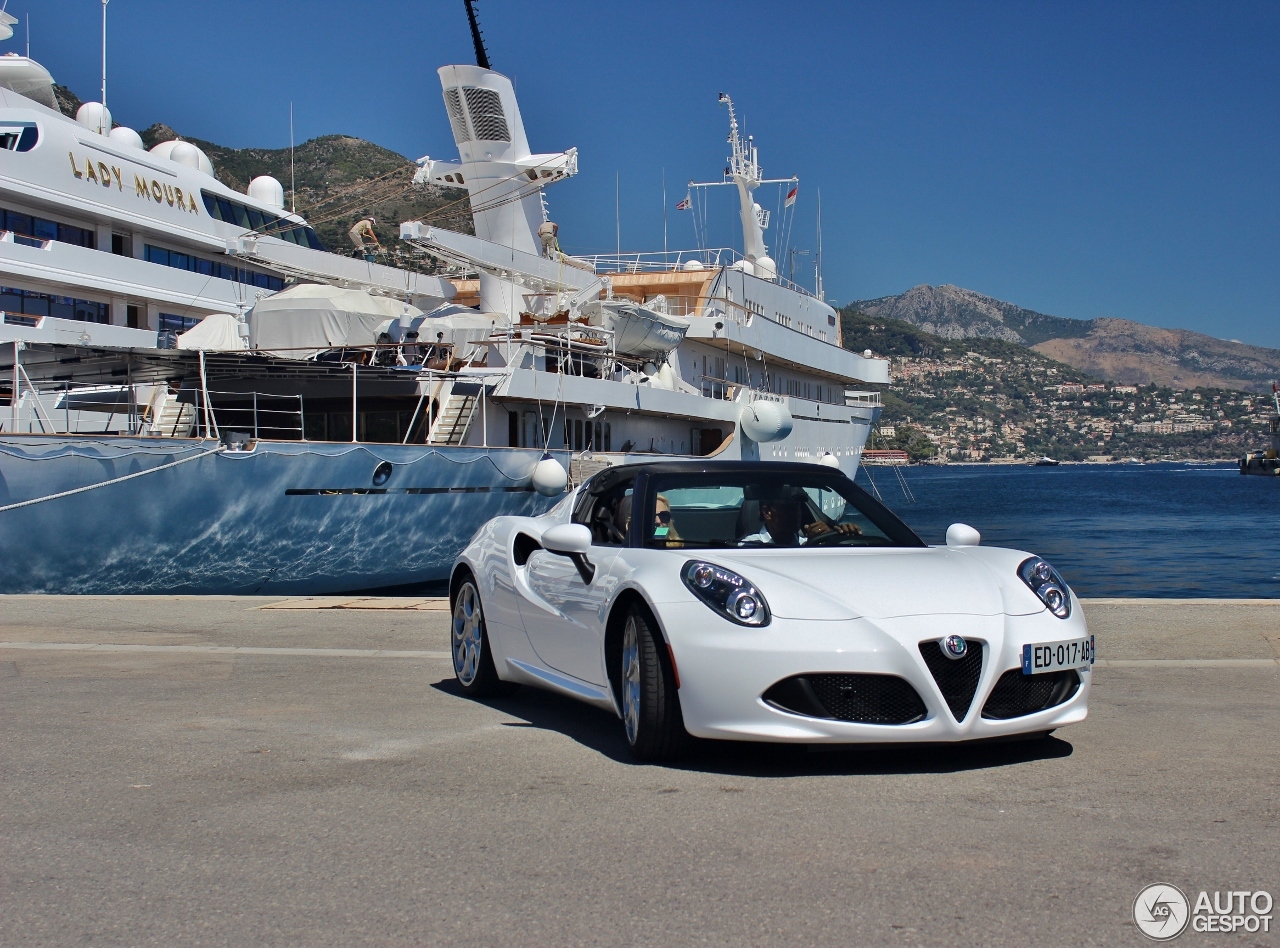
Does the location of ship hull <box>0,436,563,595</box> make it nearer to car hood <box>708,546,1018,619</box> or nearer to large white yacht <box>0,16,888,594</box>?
large white yacht <box>0,16,888,594</box>

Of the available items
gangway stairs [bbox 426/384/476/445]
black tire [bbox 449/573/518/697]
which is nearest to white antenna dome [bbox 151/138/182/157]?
gangway stairs [bbox 426/384/476/445]

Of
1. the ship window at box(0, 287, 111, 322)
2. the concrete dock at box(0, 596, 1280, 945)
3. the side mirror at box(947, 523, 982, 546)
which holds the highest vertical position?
the ship window at box(0, 287, 111, 322)

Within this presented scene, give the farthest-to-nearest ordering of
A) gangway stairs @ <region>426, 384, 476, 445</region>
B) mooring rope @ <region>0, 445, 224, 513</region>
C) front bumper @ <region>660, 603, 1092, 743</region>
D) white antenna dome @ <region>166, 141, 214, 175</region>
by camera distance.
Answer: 1. white antenna dome @ <region>166, 141, 214, 175</region>
2. gangway stairs @ <region>426, 384, 476, 445</region>
3. mooring rope @ <region>0, 445, 224, 513</region>
4. front bumper @ <region>660, 603, 1092, 743</region>

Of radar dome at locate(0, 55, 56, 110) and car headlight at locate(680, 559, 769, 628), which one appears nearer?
car headlight at locate(680, 559, 769, 628)

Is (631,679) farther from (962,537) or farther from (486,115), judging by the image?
(486,115)

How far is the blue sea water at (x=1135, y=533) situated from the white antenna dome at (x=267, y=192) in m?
24.9

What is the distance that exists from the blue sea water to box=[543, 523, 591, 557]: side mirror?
20.7m

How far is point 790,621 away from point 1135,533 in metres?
41.5

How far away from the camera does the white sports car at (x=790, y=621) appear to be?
183 inches

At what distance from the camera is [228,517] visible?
1808cm

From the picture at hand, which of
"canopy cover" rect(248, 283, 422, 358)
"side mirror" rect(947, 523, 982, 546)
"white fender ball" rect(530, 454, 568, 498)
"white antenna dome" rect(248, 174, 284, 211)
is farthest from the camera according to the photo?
"white antenna dome" rect(248, 174, 284, 211)

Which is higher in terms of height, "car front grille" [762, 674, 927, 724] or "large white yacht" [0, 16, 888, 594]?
"large white yacht" [0, 16, 888, 594]

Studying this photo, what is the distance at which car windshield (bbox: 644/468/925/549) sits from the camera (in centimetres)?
578

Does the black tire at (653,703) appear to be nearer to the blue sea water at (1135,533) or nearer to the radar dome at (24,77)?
the blue sea water at (1135,533)
